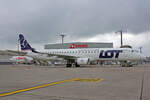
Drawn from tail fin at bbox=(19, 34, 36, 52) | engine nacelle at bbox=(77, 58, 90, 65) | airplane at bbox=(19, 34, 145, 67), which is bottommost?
engine nacelle at bbox=(77, 58, 90, 65)

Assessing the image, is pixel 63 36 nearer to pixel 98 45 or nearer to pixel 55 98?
pixel 98 45

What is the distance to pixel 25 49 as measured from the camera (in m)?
37.2

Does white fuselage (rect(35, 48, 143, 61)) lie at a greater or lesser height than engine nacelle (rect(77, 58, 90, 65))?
greater

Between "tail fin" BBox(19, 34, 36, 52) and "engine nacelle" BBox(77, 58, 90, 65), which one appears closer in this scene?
"engine nacelle" BBox(77, 58, 90, 65)

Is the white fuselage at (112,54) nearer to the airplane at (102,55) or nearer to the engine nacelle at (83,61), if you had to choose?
the airplane at (102,55)

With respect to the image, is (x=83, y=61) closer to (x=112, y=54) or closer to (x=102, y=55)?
(x=102, y=55)

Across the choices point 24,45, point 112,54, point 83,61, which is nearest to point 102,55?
point 112,54

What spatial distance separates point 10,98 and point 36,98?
2.83 feet

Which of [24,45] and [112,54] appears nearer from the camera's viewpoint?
[112,54]

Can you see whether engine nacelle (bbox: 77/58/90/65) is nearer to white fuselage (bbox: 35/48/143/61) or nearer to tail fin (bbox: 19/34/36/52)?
white fuselage (bbox: 35/48/143/61)

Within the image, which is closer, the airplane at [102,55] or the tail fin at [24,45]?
the airplane at [102,55]

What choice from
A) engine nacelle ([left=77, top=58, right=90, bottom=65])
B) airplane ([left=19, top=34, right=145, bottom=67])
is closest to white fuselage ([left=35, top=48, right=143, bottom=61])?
airplane ([left=19, top=34, right=145, bottom=67])

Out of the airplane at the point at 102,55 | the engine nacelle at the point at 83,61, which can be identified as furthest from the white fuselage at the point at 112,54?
the engine nacelle at the point at 83,61

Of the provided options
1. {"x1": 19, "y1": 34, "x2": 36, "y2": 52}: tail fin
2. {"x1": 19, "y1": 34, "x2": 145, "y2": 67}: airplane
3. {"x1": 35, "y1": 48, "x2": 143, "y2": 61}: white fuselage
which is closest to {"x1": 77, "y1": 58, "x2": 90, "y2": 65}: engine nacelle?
{"x1": 19, "y1": 34, "x2": 145, "y2": 67}: airplane
